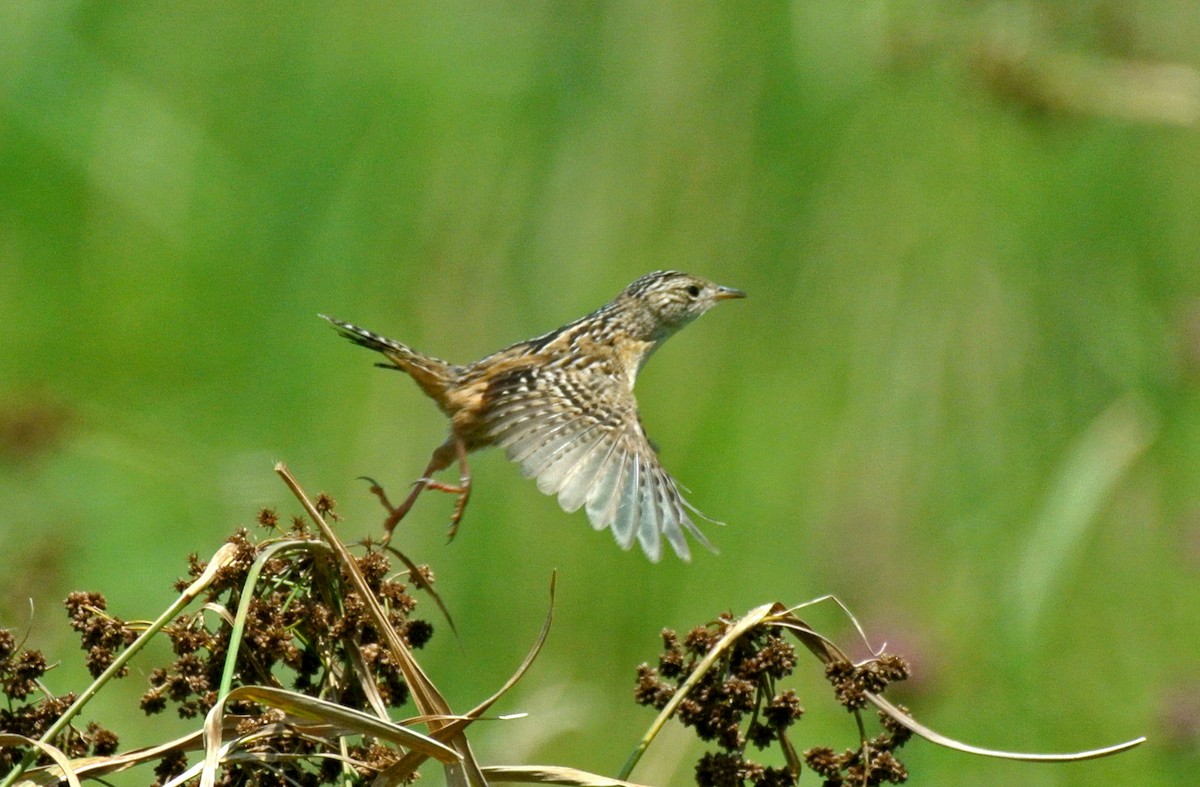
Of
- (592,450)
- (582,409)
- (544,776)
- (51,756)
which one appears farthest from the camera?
(582,409)

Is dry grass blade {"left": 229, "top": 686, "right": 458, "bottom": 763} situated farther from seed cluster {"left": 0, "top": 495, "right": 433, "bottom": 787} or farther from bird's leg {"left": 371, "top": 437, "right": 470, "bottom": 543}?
bird's leg {"left": 371, "top": 437, "right": 470, "bottom": 543}

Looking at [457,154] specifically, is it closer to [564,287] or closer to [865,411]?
[564,287]

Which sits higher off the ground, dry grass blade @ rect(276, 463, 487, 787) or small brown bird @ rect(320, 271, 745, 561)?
small brown bird @ rect(320, 271, 745, 561)

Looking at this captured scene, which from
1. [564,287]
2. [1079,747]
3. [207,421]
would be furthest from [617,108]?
[1079,747]

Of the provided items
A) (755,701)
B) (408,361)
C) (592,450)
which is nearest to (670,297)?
(408,361)

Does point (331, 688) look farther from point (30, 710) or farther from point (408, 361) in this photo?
point (408, 361)

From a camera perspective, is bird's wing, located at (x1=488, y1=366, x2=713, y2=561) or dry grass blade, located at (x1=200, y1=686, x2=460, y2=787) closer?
dry grass blade, located at (x1=200, y1=686, x2=460, y2=787)

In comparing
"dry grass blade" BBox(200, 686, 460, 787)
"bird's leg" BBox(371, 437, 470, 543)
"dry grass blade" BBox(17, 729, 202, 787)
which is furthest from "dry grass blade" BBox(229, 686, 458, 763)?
"bird's leg" BBox(371, 437, 470, 543)
